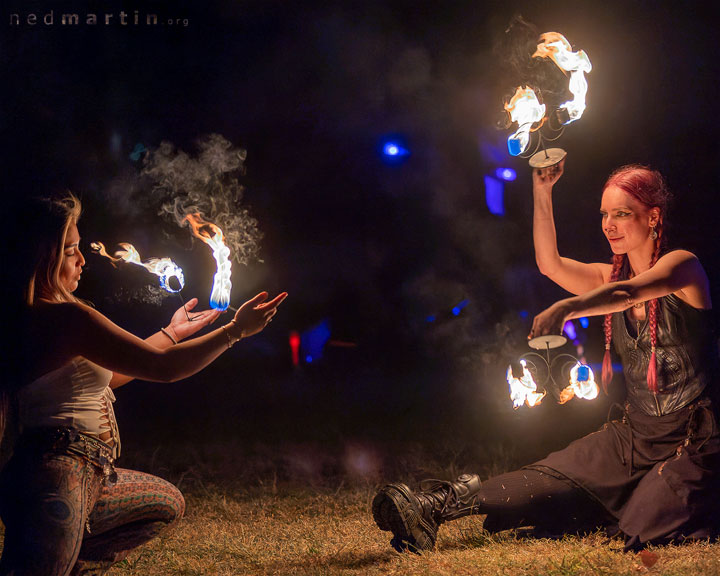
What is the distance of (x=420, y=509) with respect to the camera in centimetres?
370

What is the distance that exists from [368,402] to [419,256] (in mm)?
1805

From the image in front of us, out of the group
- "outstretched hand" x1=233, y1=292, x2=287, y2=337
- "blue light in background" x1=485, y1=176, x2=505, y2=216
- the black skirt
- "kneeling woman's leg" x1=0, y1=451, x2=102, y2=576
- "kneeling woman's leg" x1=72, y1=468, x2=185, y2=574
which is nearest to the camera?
"kneeling woman's leg" x1=0, y1=451, x2=102, y2=576

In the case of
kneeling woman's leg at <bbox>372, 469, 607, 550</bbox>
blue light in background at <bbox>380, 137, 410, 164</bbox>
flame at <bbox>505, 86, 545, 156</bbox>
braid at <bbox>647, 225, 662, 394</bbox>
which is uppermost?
blue light in background at <bbox>380, 137, 410, 164</bbox>

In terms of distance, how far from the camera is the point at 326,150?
7559 mm

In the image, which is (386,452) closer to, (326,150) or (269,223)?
(269,223)

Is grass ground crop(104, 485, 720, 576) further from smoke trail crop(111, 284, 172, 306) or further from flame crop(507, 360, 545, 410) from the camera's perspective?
smoke trail crop(111, 284, 172, 306)

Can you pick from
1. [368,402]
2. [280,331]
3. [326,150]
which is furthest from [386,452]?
[326,150]

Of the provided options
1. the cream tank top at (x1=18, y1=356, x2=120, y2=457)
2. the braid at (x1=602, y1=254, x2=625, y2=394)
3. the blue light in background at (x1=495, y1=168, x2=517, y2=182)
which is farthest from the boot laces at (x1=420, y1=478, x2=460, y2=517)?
the blue light in background at (x1=495, y1=168, x2=517, y2=182)

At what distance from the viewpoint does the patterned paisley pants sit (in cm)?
254

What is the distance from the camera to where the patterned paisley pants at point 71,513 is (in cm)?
254

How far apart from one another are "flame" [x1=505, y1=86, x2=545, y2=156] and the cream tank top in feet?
7.98

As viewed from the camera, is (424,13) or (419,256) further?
(419,256)

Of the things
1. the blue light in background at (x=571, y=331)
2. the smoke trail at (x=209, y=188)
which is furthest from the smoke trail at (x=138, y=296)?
the blue light in background at (x=571, y=331)

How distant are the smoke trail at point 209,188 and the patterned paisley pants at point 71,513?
1.94 meters
